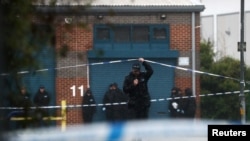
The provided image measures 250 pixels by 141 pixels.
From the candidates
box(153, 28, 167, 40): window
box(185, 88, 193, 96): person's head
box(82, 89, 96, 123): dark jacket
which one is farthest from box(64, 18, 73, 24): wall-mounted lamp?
box(153, 28, 167, 40): window

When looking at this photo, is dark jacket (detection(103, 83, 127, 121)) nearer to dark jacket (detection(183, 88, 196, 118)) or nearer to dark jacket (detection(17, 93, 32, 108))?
dark jacket (detection(183, 88, 196, 118))

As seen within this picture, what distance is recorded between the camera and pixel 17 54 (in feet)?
15.8

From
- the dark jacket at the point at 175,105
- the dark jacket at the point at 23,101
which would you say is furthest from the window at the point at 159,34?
the dark jacket at the point at 23,101

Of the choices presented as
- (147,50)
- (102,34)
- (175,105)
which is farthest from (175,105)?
(102,34)

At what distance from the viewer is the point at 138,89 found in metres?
18.2

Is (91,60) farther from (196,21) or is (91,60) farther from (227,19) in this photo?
(227,19)

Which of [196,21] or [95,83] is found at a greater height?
[196,21]

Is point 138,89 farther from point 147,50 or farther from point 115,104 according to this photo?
point 147,50

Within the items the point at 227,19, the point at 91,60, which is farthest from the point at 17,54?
the point at 227,19

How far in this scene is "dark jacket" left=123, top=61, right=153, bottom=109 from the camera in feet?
59.1

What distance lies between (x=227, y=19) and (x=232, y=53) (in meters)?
4.65

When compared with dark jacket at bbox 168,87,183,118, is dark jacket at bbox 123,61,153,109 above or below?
above

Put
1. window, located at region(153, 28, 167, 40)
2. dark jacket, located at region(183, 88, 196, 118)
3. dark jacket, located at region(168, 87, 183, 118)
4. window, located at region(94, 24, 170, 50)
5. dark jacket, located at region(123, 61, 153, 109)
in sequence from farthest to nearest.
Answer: window, located at region(153, 28, 167, 40), window, located at region(94, 24, 170, 50), dark jacket, located at region(168, 87, 183, 118), dark jacket, located at region(183, 88, 196, 118), dark jacket, located at region(123, 61, 153, 109)

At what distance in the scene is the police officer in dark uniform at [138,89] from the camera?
18017 mm
